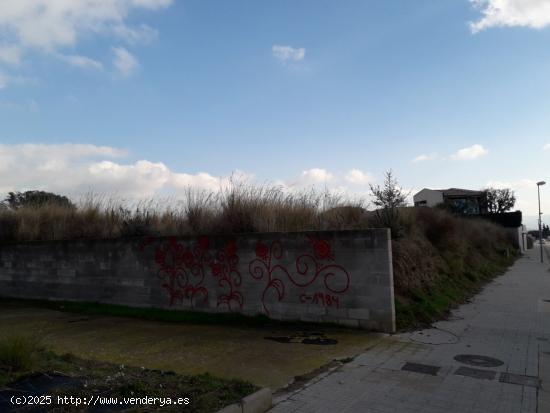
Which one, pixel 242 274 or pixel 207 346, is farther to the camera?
pixel 242 274

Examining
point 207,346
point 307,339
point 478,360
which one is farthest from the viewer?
point 307,339

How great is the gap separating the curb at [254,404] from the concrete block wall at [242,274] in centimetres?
439

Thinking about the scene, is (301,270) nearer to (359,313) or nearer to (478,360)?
(359,313)

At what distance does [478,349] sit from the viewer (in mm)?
7422

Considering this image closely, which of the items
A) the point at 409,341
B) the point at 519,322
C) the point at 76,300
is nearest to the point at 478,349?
the point at 409,341

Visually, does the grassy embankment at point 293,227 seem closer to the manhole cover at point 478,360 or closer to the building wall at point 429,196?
the manhole cover at point 478,360

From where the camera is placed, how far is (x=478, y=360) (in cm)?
675

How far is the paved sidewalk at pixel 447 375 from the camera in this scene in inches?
195

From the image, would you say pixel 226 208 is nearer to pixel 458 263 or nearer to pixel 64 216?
pixel 64 216

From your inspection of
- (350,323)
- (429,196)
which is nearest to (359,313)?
(350,323)

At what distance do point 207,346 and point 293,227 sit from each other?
13.6ft

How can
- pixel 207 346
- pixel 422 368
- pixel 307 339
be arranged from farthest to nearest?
pixel 307 339
pixel 207 346
pixel 422 368

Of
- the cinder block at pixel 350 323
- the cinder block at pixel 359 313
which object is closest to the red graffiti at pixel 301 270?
the cinder block at pixel 359 313

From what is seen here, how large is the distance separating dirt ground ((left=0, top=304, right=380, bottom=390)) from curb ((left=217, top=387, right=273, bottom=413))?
73cm
